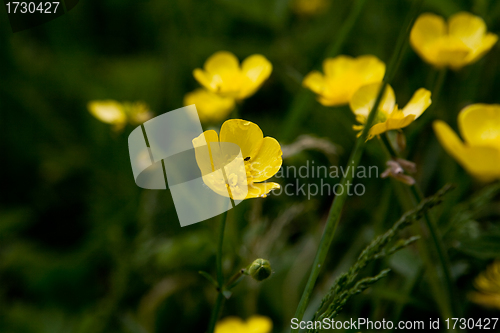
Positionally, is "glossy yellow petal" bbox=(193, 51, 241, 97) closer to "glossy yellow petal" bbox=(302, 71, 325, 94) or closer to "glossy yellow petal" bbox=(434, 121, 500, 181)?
"glossy yellow petal" bbox=(302, 71, 325, 94)

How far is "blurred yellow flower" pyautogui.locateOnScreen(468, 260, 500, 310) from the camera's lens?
860mm

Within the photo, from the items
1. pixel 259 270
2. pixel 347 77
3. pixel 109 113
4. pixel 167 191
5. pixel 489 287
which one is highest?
pixel 347 77

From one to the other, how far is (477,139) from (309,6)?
1.76 m

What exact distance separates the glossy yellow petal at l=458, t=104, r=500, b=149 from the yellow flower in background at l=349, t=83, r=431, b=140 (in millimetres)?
128

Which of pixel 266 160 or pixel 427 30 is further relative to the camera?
pixel 427 30

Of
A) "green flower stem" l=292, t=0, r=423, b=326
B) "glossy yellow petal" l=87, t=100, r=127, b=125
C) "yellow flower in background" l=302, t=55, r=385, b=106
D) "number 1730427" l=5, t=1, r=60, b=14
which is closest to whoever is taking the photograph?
"green flower stem" l=292, t=0, r=423, b=326

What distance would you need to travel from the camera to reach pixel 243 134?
556mm

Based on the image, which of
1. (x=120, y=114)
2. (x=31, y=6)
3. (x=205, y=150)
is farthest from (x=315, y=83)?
(x=31, y=6)

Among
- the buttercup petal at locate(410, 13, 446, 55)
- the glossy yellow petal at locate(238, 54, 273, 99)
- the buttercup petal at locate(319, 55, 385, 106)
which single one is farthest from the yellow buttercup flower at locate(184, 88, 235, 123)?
the buttercup petal at locate(410, 13, 446, 55)

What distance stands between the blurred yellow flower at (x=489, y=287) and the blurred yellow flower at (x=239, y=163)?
24.3 inches

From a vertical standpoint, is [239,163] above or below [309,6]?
above

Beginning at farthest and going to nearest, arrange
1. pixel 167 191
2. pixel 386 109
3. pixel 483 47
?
pixel 167 191, pixel 483 47, pixel 386 109

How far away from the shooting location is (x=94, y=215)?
4.73 feet

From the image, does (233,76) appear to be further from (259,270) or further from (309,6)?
(309,6)
